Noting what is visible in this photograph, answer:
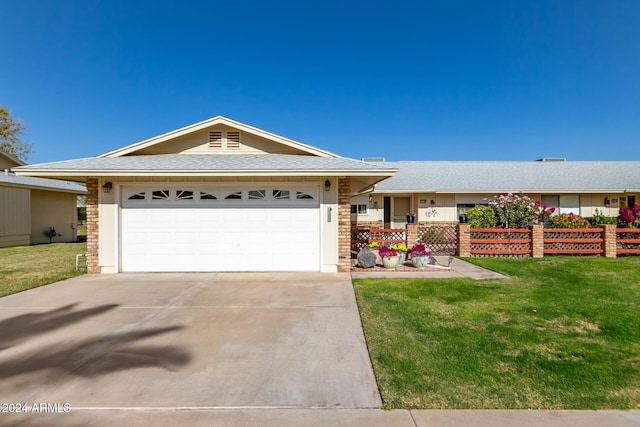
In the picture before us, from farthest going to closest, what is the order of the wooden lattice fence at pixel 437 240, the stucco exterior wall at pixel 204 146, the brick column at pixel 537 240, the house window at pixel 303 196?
1. the wooden lattice fence at pixel 437 240
2. the brick column at pixel 537 240
3. the stucco exterior wall at pixel 204 146
4. the house window at pixel 303 196

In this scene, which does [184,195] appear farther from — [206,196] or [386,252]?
[386,252]

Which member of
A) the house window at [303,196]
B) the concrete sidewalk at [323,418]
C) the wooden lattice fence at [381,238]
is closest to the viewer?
the concrete sidewalk at [323,418]

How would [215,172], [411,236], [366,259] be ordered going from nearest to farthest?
1. [215,172]
2. [366,259]
3. [411,236]

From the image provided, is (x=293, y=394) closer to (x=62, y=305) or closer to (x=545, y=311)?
(x=545, y=311)

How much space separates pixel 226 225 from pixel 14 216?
1482cm

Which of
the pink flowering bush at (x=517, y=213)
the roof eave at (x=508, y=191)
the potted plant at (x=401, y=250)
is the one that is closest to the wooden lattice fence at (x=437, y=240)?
the pink flowering bush at (x=517, y=213)

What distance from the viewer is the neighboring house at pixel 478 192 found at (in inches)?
702

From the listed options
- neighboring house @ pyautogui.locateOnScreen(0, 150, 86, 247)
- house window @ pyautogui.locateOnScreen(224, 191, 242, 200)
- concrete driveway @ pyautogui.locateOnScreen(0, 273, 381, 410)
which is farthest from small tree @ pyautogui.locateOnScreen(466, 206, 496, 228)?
neighboring house @ pyautogui.locateOnScreen(0, 150, 86, 247)

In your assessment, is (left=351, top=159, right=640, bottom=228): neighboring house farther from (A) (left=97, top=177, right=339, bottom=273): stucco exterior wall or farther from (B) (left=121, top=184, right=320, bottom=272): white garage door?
(B) (left=121, top=184, right=320, bottom=272): white garage door

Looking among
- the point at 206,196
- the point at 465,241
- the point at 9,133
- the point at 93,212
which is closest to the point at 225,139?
the point at 206,196

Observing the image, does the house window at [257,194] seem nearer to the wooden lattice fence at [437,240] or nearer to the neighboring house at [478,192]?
the wooden lattice fence at [437,240]

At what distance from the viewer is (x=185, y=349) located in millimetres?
4066

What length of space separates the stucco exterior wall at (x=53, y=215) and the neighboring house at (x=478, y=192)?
1732 cm

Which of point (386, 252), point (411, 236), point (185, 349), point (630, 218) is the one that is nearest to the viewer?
point (185, 349)
